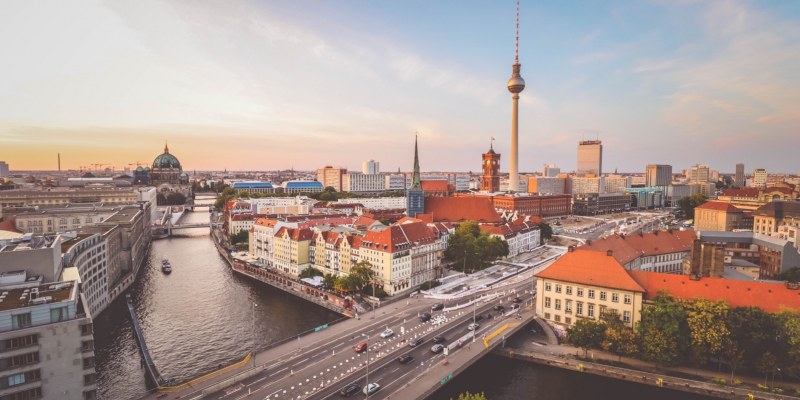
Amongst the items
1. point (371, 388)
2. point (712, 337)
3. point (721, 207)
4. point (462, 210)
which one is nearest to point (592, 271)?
point (712, 337)

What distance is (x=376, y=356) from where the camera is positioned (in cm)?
4181

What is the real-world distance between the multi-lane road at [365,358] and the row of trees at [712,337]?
49.0 feet

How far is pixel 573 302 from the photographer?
47906 millimetres

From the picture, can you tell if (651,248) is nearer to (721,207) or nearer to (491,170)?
(721,207)

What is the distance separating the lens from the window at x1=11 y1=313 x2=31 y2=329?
87.8 feet

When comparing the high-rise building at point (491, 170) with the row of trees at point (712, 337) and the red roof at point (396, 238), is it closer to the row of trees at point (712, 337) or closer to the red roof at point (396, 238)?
the red roof at point (396, 238)

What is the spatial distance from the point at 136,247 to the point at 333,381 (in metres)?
66.2

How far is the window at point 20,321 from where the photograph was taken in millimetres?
26750

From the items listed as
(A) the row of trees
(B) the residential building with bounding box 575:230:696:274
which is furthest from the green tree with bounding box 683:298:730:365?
(B) the residential building with bounding box 575:230:696:274

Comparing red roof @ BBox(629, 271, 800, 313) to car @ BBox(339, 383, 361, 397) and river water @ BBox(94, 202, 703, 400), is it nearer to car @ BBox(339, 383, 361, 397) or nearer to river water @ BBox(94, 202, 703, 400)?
river water @ BBox(94, 202, 703, 400)

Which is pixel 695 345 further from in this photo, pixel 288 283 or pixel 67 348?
pixel 288 283

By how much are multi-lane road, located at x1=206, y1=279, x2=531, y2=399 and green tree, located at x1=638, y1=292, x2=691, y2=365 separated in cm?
1531

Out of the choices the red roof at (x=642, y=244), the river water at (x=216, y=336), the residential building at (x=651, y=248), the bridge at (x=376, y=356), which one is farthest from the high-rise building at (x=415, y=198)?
the bridge at (x=376, y=356)

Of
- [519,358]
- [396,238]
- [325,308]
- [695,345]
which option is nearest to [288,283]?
[325,308]
